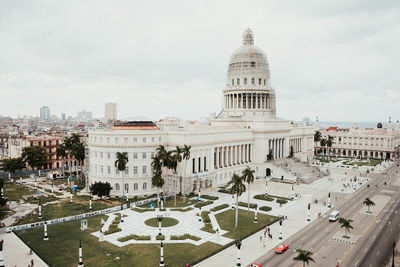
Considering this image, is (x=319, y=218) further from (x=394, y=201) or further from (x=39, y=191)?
(x=39, y=191)

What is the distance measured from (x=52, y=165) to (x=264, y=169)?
3514 inches

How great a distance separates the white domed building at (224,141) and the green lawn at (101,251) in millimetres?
27485

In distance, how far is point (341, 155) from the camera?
175750 mm

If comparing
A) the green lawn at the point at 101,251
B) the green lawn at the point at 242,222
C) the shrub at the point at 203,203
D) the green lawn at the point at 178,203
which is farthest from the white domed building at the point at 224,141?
the green lawn at the point at 101,251

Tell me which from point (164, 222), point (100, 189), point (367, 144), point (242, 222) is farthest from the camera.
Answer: point (367, 144)

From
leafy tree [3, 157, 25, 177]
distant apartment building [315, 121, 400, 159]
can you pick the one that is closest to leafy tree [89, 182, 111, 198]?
leafy tree [3, 157, 25, 177]

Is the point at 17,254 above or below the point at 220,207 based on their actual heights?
below

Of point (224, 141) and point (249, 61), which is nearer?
point (224, 141)

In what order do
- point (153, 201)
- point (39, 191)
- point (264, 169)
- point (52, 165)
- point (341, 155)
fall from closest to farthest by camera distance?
point (153, 201), point (39, 191), point (264, 169), point (52, 165), point (341, 155)

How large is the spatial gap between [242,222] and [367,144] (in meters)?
138

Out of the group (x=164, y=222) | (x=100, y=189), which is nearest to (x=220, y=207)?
(x=164, y=222)

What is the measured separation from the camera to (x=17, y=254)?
4700 centimetres

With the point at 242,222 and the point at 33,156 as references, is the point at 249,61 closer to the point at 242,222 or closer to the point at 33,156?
the point at 242,222

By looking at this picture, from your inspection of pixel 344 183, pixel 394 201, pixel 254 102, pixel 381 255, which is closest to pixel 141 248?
pixel 381 255
